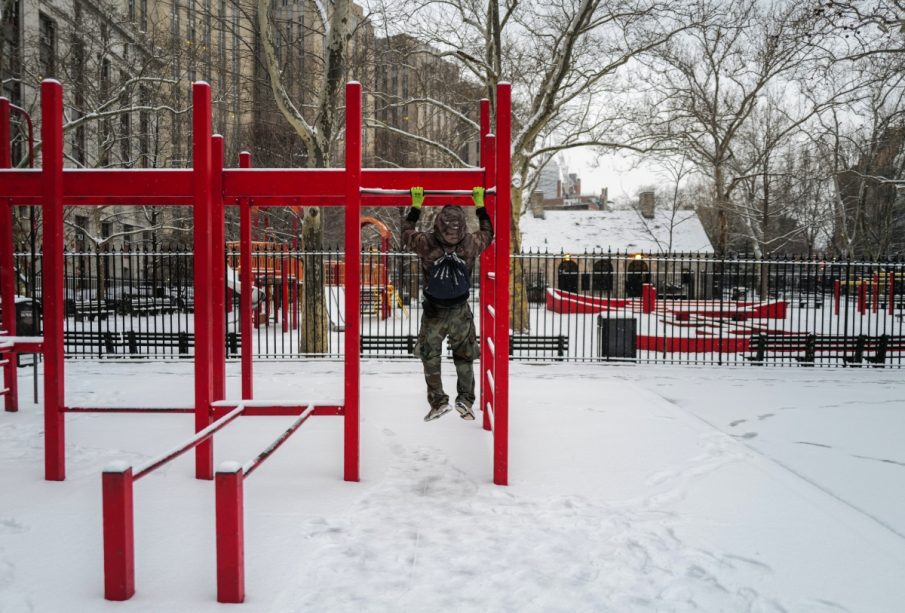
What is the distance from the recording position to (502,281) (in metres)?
4.29

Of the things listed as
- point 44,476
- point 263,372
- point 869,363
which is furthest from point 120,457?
point 869,363

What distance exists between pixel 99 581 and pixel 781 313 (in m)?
22.7

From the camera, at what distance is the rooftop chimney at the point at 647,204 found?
41.7 m

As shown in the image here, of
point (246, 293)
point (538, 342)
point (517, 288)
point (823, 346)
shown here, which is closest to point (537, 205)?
point (517, 288)

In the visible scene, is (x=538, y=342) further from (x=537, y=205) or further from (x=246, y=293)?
(x=537, y=205)

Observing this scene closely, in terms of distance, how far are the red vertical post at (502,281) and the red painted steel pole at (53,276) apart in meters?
3.12

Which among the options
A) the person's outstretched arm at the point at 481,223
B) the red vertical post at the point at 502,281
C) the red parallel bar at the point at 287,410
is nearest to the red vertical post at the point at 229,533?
the red parallel bar at the point at 287,410

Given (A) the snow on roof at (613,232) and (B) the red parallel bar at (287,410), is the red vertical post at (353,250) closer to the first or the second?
(B) the red parallel bar at (287,410)

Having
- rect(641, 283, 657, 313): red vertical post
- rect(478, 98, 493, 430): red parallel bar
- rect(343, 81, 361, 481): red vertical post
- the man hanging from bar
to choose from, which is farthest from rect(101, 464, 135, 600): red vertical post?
rect(641, 283, 657, 313): red vertical post

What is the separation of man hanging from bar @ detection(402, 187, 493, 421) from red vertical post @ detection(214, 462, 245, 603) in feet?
8.71

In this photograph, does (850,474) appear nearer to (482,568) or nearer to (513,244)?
(482,568)

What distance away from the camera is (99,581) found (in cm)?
292

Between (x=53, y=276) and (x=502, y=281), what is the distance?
3.21 metres

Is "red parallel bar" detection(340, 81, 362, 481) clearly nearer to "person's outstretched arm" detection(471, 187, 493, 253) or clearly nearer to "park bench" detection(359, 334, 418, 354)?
"person's outstretched arm" detection(471, 187, 493, 253)
